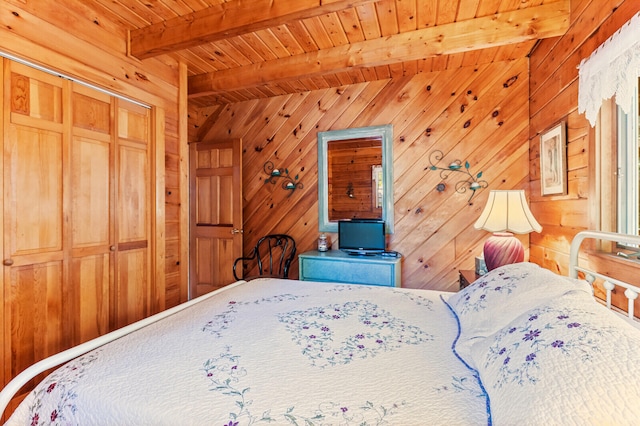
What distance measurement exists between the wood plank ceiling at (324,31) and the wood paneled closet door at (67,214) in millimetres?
A: 649

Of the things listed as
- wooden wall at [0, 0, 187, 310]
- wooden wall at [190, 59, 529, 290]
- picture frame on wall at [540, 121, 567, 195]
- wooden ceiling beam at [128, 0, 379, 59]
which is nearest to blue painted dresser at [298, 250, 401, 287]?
wooden wall at [190, 59, 529, 290]

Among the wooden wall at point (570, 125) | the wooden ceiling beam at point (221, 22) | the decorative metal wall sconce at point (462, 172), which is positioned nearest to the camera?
the wooden wall at point (570, 125)

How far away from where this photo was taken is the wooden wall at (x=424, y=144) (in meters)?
2.75

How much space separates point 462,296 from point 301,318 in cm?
75

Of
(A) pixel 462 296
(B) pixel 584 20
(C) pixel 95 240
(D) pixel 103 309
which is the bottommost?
(D) pixel 103 309

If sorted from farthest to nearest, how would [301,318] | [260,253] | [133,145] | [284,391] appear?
[260,253], [133,145], [301,318], [284,391]

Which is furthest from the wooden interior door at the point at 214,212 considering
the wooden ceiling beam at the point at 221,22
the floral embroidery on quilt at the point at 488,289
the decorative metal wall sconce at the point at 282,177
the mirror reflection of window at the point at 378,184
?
the floral embroidery on quilt at the point at 488,289

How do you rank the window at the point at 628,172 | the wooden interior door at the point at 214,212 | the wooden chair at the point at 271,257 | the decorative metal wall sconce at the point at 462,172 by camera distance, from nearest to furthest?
1. the window at the point at 628,172
2. the decorative metal wall sconce at the point at 462,172
3. the wooden chair at the point at 271,257
4. the wooden interior door at the point at 214,212

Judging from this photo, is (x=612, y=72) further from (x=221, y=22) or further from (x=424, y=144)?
(x=221, y=22)

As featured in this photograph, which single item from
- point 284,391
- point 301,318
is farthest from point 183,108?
point 284,391

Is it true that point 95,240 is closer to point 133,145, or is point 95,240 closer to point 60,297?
point 60,297

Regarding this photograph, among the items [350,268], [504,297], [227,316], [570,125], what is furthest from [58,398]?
[570,125]

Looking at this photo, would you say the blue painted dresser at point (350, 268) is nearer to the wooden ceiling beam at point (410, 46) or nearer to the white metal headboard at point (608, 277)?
the white metal headboard at point (608, 277)

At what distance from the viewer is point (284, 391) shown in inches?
31.1
